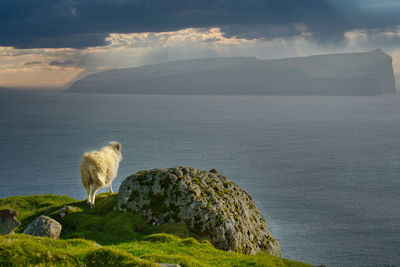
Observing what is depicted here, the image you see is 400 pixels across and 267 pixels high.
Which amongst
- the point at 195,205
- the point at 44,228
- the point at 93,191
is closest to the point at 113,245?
the point at 44,228

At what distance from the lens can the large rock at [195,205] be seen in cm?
→ 2198

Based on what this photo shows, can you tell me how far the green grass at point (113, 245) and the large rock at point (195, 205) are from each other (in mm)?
763

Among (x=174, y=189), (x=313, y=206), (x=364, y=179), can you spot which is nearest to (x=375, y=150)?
(x=364, y=179)

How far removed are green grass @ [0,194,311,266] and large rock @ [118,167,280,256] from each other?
76cm

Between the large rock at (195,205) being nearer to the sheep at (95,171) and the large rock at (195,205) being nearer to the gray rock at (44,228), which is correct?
the sheep at (95,171)

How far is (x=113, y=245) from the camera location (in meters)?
18.9

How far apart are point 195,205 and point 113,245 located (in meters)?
5.35

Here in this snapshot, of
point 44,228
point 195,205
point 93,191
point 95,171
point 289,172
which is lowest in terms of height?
point 44,228

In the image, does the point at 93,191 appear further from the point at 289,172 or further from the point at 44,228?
the point at 289,172

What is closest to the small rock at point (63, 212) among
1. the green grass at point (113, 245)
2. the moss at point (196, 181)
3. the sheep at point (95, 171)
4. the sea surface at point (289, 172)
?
the green grass at point (113, 245)

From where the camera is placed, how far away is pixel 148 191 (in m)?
23.4

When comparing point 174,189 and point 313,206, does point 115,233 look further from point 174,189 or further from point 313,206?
point 313,206

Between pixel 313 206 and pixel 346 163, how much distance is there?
49.8 m

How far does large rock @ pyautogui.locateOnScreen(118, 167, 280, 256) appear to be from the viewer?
22.0 metres
